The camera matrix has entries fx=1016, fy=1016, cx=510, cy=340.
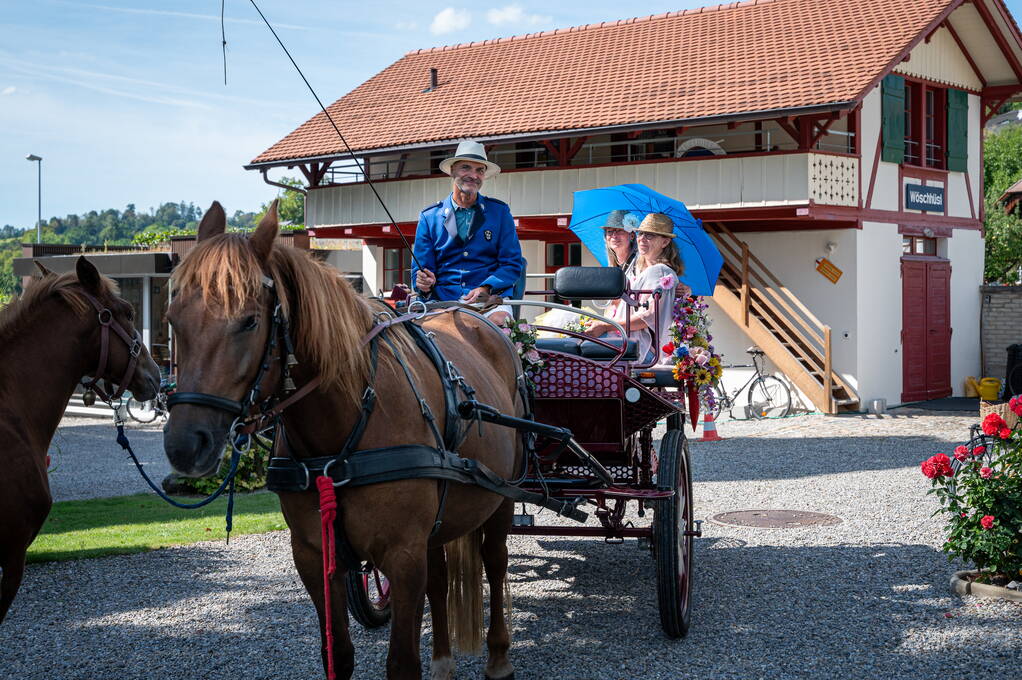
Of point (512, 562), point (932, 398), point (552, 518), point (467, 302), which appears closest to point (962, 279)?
point (932, 398)

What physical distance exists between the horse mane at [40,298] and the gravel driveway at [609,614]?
1710 mm

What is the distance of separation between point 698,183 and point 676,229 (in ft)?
38.3

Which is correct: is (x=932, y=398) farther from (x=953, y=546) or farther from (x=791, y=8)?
(x=953, y=546)

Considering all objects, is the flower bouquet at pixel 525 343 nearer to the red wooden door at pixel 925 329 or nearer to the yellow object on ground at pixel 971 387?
the red wooden door at pixel 925 329

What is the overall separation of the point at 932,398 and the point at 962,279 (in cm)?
285

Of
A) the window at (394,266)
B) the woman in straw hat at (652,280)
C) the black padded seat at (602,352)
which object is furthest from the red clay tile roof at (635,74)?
the black padded seat at (602,352)

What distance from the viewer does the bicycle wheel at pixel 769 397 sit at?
18391 mm

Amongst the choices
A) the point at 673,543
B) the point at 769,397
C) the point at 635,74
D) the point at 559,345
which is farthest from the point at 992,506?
the point at 635,74

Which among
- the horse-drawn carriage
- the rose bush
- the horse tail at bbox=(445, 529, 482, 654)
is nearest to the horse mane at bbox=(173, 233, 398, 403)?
the horse tail at bbox=(445, 529, 482, 654)

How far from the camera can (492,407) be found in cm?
413

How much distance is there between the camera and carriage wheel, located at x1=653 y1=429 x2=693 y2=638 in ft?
17.1

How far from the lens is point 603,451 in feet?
18.9

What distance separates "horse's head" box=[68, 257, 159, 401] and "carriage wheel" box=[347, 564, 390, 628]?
1437mm

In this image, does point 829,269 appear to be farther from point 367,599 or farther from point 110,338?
point 110,338
